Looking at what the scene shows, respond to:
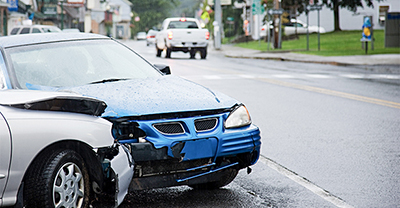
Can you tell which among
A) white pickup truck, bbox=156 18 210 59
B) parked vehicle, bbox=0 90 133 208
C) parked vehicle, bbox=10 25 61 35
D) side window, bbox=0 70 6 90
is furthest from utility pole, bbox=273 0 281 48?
parked vehicle, bbox=0 90 133 208

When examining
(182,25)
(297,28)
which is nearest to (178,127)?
(182,25)

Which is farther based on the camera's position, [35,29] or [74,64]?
[35,29]

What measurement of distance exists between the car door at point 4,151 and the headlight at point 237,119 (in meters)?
1.75

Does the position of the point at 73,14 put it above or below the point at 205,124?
above

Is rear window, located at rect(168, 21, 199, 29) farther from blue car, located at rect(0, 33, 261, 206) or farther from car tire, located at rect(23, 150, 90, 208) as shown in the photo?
car tire, located at rect(23, 150, 90, 208)

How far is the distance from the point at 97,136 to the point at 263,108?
25.2ft

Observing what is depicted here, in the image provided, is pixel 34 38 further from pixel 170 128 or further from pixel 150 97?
pixel 170 128

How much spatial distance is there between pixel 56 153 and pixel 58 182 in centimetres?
19

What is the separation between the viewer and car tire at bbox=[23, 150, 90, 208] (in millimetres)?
4027

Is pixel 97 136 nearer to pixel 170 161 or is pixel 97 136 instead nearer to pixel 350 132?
pixel 170 161

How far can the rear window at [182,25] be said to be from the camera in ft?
106

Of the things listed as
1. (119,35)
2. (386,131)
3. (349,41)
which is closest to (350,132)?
(386,131)

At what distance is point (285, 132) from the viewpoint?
8977 mm

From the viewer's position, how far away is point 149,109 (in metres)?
4.71
